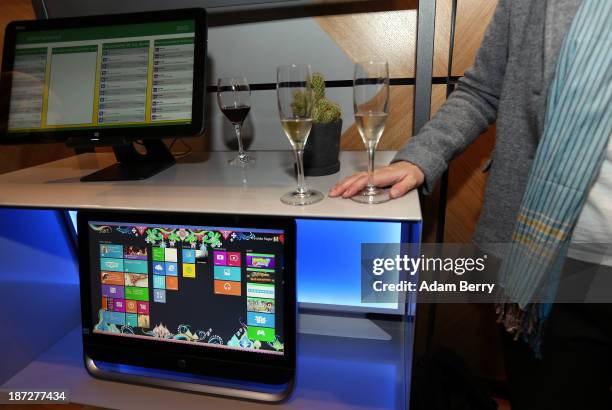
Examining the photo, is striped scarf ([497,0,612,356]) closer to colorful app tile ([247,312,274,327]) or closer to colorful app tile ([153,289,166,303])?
colorful app tile ([247,312,274,327])

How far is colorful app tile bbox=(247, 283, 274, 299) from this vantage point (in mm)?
882

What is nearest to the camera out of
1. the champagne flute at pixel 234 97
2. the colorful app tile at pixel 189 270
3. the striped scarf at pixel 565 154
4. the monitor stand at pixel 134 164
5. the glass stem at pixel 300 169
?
the striped scarf at pixel 565 154

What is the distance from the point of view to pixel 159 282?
0.94 meters

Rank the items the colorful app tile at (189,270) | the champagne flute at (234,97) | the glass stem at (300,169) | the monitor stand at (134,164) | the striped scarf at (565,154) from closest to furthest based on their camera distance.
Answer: the striped scarf at (565,154) < the glass stem at (300,169) < the colorful app tile at (189,270) < the monitor stand at (134,164) < the champagne flute at (234,97)

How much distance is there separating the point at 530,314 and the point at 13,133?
4.17 feet

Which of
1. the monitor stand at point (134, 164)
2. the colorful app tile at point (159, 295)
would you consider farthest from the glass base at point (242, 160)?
the colorful app tile at point (159, 295)

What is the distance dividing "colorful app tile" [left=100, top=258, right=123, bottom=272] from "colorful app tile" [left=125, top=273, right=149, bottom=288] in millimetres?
26

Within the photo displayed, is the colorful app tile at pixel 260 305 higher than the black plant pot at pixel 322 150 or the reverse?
the reverse

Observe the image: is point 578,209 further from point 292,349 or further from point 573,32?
point 292,349

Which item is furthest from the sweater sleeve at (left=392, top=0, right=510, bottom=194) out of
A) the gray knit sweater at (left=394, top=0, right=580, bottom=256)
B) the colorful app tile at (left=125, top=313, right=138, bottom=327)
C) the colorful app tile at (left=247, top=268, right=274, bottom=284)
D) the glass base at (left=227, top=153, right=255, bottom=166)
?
the colorful app tile at (left=125, top=313, right=138, bottom=327)

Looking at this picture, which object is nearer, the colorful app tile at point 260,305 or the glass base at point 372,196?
the glass base at point 372,196

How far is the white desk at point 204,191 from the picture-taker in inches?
29.6

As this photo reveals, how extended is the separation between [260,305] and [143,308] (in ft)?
0.92

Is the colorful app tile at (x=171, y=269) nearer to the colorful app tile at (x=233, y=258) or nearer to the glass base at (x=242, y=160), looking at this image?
the colorful app tile at (x=233, y=258)
